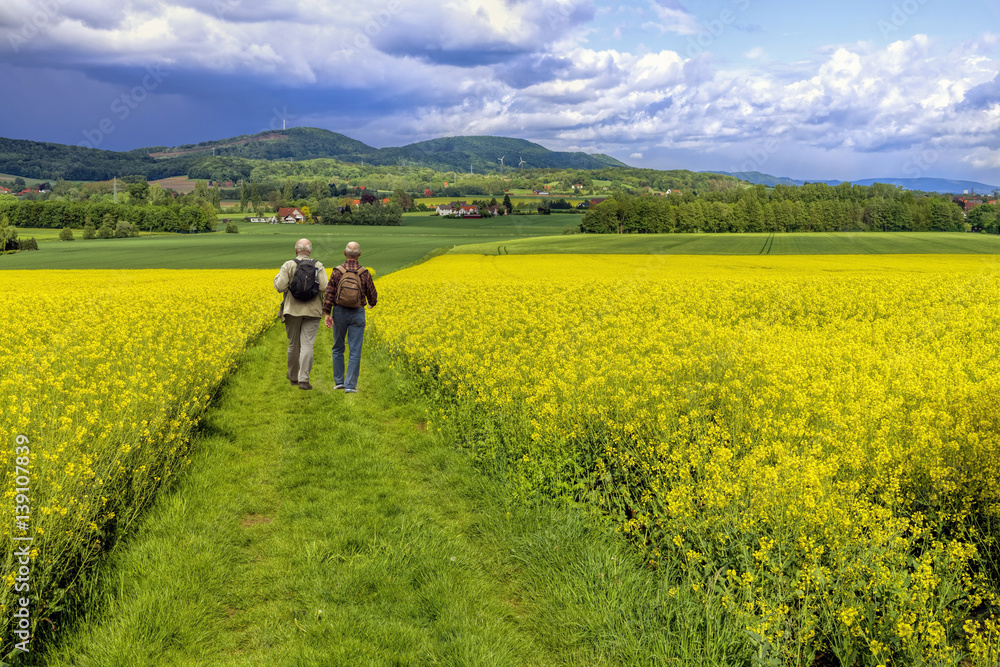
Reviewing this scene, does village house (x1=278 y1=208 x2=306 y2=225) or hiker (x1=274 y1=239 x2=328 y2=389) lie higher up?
village house (x1=278 y1=208 x2=306 y2=225)

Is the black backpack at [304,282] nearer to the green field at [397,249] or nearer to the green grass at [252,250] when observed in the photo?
the green grass at [252,250]

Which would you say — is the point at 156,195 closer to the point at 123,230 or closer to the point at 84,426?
the point at 123,230

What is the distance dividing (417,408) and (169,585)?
480cm

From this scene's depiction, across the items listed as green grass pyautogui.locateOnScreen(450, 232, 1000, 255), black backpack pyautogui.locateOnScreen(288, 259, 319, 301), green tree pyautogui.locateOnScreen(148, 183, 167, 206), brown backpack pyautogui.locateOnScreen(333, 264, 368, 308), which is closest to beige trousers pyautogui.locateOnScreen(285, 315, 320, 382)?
black backpack pyautogui.locateOnScreen(288, 259, 319, 301)

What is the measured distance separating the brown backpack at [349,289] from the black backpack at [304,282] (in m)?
0.43

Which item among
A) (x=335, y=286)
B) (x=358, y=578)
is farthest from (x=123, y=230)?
(x=358, y=578)

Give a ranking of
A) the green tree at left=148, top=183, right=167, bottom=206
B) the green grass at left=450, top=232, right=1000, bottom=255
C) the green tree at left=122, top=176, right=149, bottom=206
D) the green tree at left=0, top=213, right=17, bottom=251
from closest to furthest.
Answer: the green grass at left=450, top=232, right=1000, bottom=255 < the green tree at left=0, top=213, right=17, bottom=251 < the green tree at left=122, top=176, right=149, bottom=206 < the green tree at left=148, top=183, right=167, bottom=206

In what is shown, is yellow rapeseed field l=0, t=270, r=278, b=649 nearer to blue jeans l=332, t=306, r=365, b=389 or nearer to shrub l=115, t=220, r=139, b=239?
blue jeans l=332, t=306, r=365, b=389

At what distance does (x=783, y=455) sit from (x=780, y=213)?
9499 cm

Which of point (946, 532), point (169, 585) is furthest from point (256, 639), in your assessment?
point (946, 532)

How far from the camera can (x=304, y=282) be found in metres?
9.62

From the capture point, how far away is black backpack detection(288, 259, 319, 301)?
962 centimetres

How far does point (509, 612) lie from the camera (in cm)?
403

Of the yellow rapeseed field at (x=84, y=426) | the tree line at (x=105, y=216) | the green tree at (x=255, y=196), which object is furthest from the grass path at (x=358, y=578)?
the green tree at (x=255, y=196)
